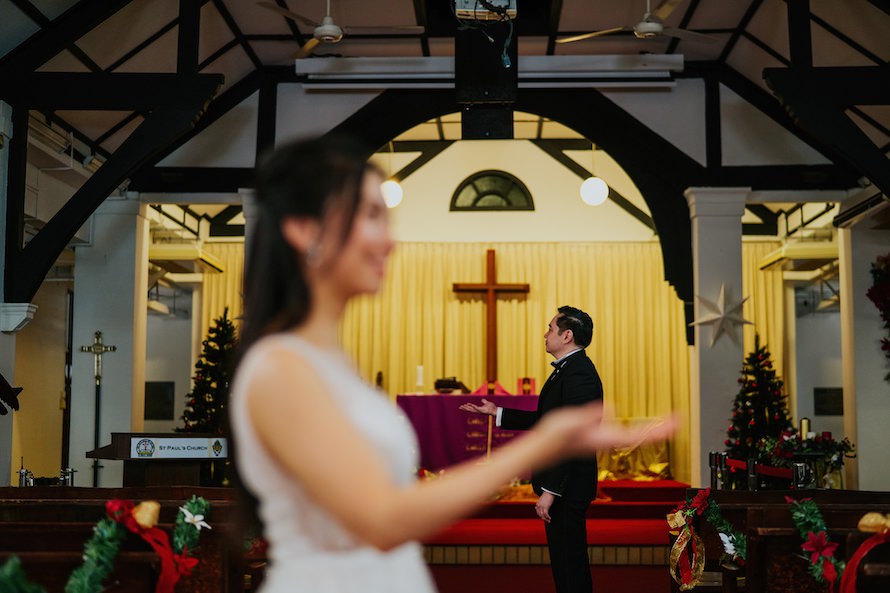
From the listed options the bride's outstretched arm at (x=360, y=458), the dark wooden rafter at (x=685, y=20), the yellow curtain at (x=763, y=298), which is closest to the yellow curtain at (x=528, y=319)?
the yellow curtain at (x=763, y=298)

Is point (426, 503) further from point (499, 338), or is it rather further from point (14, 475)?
point (499, 338)

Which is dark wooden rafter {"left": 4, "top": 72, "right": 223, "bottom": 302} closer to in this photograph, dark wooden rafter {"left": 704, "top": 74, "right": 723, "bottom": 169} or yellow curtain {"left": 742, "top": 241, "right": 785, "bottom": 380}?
dark wooden rafter {"left": 704, "top": 74, "right": 723, "bottom": 169}

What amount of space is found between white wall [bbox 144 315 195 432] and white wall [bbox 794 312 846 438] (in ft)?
28.1

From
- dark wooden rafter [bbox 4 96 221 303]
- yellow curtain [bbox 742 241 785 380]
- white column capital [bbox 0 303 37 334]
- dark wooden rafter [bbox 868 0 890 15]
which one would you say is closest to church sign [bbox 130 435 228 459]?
white column capital [bbox 0 303 37 334]

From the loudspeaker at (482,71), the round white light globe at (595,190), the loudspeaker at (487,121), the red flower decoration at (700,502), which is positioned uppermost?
the loudspeaker at (482,71)

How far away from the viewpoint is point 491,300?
13.2 metres

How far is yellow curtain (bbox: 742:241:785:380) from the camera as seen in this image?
43.2ft

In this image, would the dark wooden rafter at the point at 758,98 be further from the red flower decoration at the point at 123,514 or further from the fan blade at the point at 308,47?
the red flower decoration at the point at 123,514

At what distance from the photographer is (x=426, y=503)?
1131 mm

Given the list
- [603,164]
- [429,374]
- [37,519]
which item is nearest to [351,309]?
[429,374]

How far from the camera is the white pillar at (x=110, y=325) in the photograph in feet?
30.9

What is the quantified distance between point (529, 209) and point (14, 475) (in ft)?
24.3

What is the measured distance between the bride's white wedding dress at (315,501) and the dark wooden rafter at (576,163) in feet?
40.8

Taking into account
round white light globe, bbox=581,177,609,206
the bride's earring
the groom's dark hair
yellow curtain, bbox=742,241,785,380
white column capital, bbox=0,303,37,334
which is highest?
round white light globe, bbox=581,177,609,206
